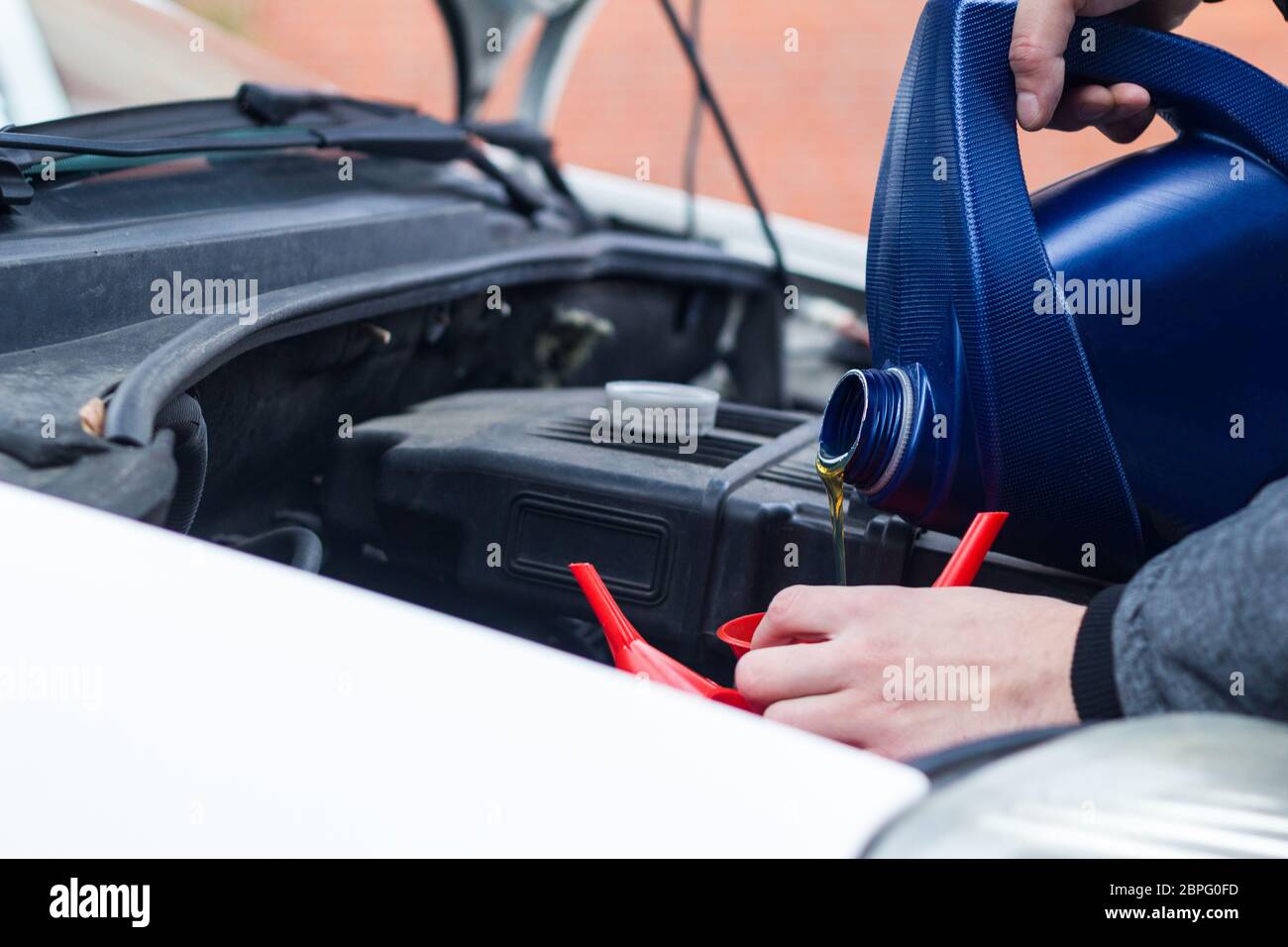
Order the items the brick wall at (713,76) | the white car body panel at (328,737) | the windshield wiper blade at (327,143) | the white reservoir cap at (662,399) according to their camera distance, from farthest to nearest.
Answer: the brick wall at (713,76)
the white reservoir cap at (662,399)
the windshield wiper blade at (327,143)
the white car body panel at (328,737)

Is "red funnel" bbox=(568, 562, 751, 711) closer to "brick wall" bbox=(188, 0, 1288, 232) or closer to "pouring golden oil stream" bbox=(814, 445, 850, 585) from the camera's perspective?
"pouring golden oil stream" bbox=(814, 445, 850, 585)

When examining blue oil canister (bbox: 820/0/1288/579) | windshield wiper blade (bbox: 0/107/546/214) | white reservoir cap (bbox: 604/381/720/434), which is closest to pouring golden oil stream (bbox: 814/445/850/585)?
blue oil canister (bbox: 820/0/1288/579)

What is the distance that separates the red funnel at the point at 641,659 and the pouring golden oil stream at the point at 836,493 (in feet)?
0.67

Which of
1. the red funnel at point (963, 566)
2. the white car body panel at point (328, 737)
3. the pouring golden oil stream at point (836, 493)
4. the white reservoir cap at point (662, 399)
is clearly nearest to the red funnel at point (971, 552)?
the red funnel at point (963, 566)

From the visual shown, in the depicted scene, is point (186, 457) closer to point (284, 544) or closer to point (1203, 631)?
point (284, 544)

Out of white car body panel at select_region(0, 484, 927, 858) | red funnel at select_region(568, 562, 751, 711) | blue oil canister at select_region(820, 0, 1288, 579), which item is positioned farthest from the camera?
blue oil canister at select_region(820, 0, 1288, 579)

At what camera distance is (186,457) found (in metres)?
0.91

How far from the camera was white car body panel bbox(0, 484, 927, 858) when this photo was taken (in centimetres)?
54

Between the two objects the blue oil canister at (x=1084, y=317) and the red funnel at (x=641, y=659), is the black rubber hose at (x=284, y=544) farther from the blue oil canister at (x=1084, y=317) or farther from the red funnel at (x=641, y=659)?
the blue oil canister at (x=1084, y=317)

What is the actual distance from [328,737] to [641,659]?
31cm

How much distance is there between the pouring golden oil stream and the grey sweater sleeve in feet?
0.99

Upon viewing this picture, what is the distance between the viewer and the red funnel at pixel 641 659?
32.7 inches

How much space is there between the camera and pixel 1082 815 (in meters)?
0.50
